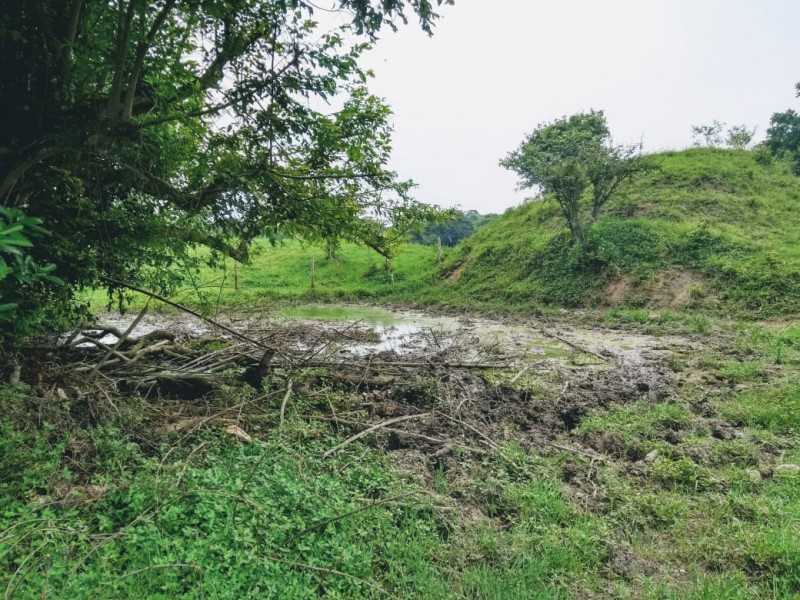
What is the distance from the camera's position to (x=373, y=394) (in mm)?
6000

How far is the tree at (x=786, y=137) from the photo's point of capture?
27.5 m

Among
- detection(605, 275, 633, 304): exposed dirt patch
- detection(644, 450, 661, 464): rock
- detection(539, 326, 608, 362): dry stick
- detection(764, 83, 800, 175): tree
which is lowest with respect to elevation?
detection(644, 450, 661, 464): rock

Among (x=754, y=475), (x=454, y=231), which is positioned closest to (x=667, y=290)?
(x=754, y=475)

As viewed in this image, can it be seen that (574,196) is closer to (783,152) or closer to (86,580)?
(783,152)

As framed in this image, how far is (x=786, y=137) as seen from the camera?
92.2 ft

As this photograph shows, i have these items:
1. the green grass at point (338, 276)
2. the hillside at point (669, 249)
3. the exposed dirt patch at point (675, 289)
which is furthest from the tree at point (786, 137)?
the green grass at point (338, 276)

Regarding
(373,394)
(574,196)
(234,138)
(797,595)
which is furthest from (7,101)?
(574,196)

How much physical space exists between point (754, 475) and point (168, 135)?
654 centimetres

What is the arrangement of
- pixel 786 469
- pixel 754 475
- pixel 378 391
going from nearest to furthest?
pixel 754 475 < pixel 786 469 < pixel 378 391

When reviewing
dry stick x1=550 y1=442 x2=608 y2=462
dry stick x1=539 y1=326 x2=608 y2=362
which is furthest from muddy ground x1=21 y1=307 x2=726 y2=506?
dry stick x1=539 y1=326 x2=608 y2=362

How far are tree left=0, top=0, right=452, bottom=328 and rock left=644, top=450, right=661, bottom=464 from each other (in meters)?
3.83

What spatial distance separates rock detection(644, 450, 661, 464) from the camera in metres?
4.44

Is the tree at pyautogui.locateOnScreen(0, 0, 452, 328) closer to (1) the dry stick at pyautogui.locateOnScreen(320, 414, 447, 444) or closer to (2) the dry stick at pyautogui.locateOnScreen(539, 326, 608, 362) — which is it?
(1) the dry stick at pyautogui.locateOnScreen(320, 414, 447, 444)

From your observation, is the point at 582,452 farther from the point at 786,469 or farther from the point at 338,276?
the point at 338,276
